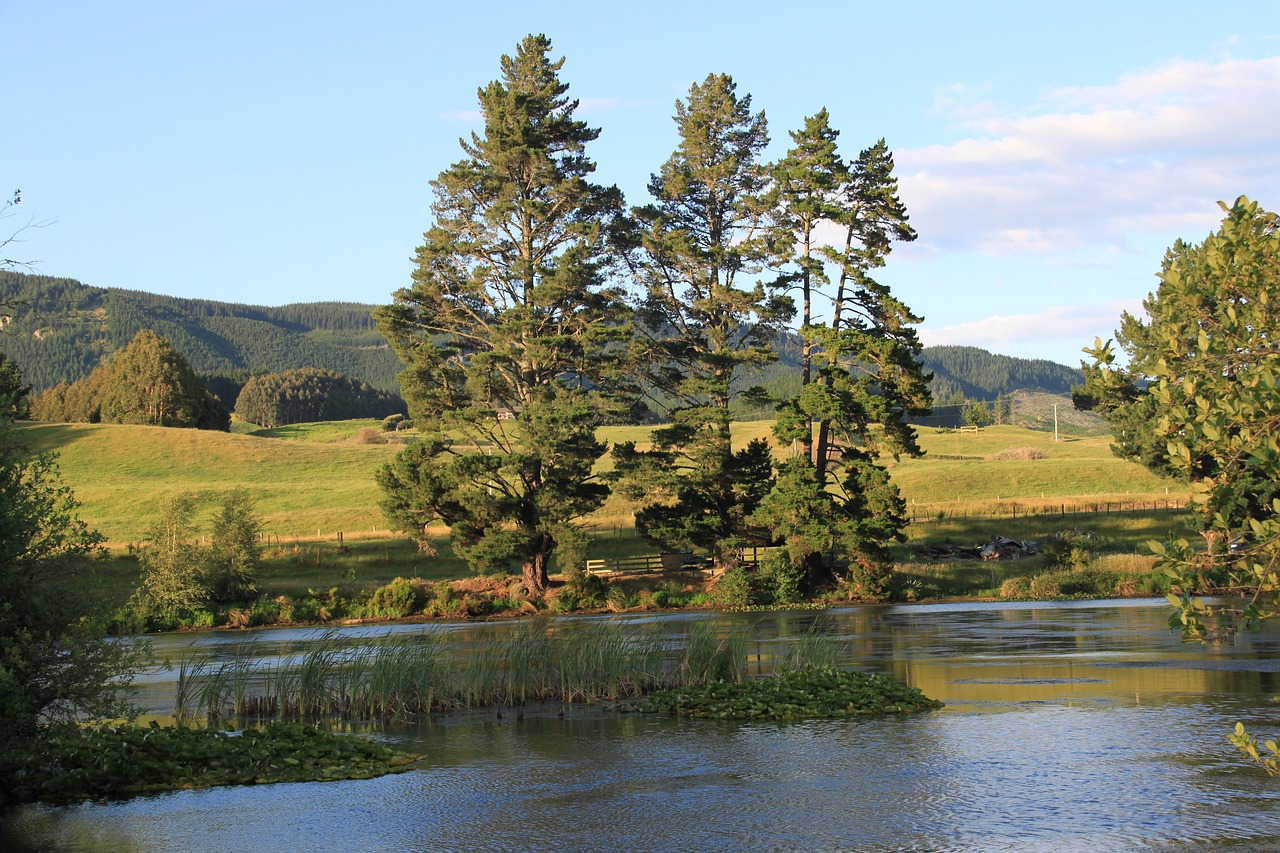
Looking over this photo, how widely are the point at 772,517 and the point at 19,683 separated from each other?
37285 mm

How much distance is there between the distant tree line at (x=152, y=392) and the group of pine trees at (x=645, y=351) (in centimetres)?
7953

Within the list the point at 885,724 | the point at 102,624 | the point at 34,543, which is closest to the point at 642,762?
the point at 885,724

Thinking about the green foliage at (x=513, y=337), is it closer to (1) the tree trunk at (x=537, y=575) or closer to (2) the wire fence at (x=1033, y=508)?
(1) the tree trunk at (x=537, y=575)

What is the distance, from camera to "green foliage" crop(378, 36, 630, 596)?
4928 cm

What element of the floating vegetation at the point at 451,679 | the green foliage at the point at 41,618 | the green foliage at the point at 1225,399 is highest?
the green foliage at the point at 1225,399

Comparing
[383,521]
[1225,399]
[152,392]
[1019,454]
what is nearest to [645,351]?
[383,521]

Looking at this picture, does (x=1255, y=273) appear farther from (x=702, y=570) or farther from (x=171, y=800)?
(x=702, y=570)

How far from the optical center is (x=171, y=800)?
47.2 feet

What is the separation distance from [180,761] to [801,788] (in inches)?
323

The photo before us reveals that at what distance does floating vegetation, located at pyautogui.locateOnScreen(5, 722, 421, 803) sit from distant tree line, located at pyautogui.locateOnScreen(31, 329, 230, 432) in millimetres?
112584

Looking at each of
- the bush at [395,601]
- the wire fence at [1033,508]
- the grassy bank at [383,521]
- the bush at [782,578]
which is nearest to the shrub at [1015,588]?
the grassy bank at [383,521]

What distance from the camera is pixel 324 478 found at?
319ft

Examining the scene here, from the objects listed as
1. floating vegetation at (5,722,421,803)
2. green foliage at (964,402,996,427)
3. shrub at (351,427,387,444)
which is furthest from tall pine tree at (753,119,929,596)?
green foliage at (964,402,996,427)

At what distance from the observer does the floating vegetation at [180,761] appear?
14219 mm
